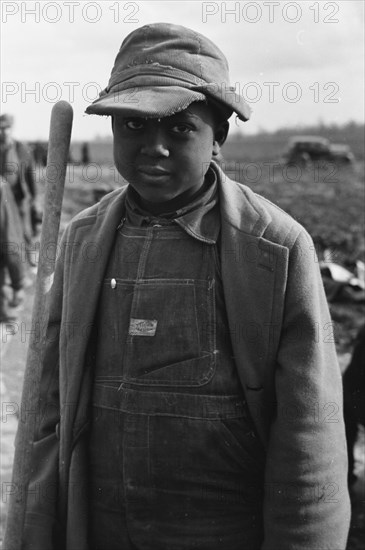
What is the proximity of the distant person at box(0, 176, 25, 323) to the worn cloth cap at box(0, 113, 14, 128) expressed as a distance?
127 inches

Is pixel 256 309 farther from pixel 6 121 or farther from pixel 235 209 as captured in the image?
pixel 6 121

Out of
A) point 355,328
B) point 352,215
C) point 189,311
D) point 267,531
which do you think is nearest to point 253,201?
point 189,311

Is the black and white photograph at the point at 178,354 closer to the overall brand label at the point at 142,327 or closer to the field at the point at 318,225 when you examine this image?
the overall brand label at the point at 142,327

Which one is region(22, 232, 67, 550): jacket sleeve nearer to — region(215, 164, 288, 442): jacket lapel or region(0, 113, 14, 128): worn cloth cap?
region(215, 164, 288, 442): jacket lapel

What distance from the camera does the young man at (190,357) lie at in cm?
172

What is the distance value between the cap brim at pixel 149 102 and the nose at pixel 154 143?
7cm

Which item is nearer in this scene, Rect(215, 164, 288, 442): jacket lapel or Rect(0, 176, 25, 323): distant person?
Rect(215, 164, 288, 442): jacket lapel

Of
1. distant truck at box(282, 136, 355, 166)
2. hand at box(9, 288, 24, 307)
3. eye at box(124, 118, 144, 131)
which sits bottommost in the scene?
hand at box(9, 288, 24, 307)

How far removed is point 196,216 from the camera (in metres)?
1.85

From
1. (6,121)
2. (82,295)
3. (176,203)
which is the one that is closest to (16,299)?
(6,121)

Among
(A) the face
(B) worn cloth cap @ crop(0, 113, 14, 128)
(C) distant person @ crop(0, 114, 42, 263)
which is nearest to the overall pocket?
(A) the face

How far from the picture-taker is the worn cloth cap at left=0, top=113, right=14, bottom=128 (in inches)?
433

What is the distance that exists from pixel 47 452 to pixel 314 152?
121 feet

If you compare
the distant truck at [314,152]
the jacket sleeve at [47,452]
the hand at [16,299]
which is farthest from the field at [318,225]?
the distant truck at [314,152]
